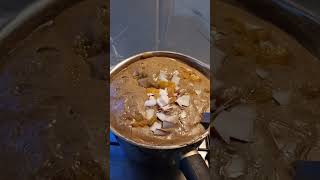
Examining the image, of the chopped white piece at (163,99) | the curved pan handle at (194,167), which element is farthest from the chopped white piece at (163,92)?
the curved pan handle at (194,167)

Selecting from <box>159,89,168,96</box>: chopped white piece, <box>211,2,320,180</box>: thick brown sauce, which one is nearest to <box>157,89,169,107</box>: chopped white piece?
<box>159,89,168,96</box>: chopped white piece

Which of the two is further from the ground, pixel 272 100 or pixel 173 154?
pixel 272 100

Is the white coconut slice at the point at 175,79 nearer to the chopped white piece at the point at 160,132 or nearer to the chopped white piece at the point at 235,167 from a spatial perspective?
the chopped white piece at the point at 160,132

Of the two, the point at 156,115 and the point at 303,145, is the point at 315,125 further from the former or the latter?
the point at 156,115

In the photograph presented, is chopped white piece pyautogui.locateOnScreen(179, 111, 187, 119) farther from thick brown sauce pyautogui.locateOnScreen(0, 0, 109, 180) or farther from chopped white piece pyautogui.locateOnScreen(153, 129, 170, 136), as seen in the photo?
thick brown sauce pyautogui.locateOnScreen(0, 0, 109, 180)

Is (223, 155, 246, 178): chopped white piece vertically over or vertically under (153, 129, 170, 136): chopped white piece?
over

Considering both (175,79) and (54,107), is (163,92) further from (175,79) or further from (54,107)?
(54,107)

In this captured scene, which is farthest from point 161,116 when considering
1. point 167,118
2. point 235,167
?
point 235,167

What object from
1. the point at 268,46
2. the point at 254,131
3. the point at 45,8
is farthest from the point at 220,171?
the point at 45,8
